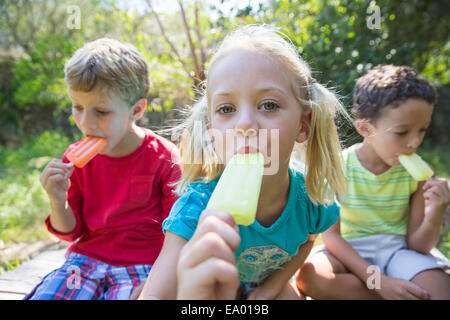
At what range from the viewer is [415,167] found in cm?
226

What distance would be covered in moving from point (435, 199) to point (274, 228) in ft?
3.74

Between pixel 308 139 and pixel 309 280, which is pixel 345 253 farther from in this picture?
pixel 308 139

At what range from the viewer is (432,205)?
7.24 ft

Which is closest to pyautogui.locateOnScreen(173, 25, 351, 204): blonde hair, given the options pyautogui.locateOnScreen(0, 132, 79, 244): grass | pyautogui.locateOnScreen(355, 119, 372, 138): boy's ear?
pyautogui.locateOnScreen(355, 119, 372, 138): boy's ear

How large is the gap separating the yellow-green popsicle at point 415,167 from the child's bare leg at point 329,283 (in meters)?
0.74

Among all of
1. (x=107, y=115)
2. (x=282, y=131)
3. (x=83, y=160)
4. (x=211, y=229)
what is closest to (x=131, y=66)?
(x=107, y=115)

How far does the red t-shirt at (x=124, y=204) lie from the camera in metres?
2.19

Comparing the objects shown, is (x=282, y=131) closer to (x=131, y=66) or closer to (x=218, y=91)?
(x=218, y=91)

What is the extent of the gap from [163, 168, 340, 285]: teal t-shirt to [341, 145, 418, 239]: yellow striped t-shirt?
22.5 inches

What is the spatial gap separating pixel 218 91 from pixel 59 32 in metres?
10.5

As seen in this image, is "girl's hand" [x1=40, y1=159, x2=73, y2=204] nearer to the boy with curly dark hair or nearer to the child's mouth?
the child's mouth

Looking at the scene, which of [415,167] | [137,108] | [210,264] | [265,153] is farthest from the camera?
[137,108]

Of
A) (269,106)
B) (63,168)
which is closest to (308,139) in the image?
(269,106)

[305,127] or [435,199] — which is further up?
[305,127]
